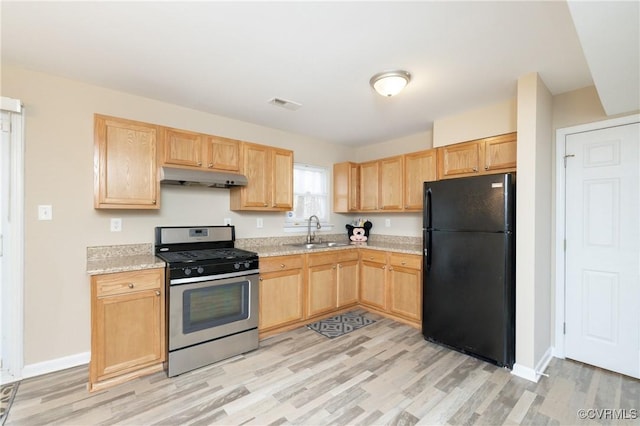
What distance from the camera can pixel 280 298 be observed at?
316 cm

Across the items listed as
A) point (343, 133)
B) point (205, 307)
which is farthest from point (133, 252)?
point (343, 133)

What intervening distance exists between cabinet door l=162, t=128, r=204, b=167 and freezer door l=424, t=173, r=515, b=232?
7.95ft

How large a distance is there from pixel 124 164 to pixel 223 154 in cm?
92

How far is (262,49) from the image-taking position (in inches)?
78.5

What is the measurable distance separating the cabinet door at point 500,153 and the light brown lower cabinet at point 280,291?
2.26m

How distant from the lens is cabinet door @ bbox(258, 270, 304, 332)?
119 inches

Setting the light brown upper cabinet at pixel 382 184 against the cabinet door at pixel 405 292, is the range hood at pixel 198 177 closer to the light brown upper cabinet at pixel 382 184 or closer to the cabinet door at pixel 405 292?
the light brown upper cabinet at pixel 382 184

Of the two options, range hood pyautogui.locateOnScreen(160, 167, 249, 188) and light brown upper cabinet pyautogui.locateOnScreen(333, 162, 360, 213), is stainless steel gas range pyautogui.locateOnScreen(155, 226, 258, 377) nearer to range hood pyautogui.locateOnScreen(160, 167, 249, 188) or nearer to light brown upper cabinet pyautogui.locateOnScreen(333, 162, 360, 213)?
range hood pyautogui.locateOnScreen(160, 167, 249, 188)

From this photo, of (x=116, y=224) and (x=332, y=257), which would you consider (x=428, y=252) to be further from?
(x=116, y=224)

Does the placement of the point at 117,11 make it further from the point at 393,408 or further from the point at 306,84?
the point at 393,408

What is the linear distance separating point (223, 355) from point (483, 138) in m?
3.34

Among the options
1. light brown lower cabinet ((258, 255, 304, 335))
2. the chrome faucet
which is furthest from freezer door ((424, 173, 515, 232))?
the chrome faucet

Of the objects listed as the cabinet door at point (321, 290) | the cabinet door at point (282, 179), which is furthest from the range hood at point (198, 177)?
the cabinet door at point (321, 290)

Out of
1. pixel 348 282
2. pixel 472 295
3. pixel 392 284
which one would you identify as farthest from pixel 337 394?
pixel 348 282
